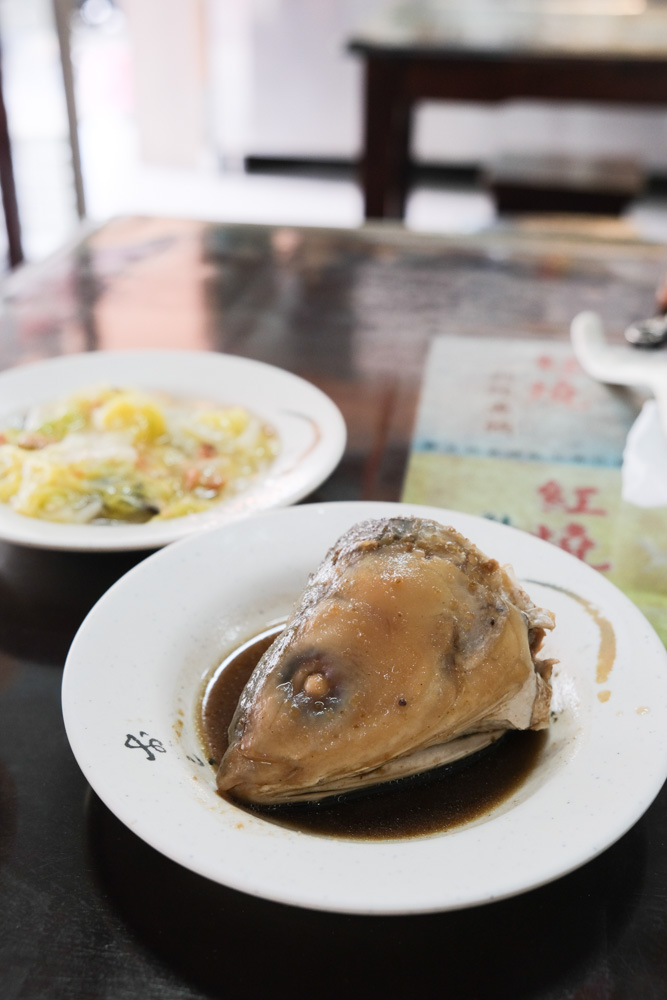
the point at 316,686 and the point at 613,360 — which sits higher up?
the point at 316,686

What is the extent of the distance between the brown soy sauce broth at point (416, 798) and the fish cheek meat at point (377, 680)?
0.06 feet

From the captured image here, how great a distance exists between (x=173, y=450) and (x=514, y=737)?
0.92 metres

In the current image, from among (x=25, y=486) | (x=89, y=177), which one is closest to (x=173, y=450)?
(x=25, y=486)

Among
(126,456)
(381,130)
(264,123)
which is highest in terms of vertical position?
(126,456)

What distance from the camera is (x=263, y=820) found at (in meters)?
0.88

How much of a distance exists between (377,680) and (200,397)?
1142 millimetres

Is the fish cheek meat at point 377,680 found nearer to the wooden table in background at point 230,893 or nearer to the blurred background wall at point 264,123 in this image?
the wooden table in background at point 230,893

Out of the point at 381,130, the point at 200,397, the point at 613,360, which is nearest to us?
the point at 200,397

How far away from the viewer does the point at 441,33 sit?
4.75m

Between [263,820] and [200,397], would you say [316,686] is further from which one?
[200,397]

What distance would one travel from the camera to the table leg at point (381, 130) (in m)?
4.46

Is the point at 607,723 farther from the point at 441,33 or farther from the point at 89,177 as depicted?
the point at 89,177

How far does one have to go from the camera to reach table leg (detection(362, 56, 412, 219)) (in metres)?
4.46

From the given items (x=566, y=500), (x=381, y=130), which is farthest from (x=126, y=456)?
(x=381, y=130)
